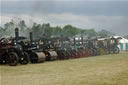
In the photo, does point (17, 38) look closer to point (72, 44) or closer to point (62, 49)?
point (62, 49)

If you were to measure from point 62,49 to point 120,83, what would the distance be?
1266 cm

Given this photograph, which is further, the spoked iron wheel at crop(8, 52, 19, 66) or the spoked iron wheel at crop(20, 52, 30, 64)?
the spoked iron wheel at crop(20, 52, 30, 64)

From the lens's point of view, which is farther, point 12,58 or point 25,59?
point 25,59

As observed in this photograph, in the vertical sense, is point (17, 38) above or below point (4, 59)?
above

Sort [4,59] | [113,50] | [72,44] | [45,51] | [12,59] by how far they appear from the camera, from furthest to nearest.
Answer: [113,50] < [72,44] < [45,51] < [4,59] < [12,59]

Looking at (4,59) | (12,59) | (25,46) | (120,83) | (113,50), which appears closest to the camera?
(120,83)

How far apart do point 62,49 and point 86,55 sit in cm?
415

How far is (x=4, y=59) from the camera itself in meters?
14.6

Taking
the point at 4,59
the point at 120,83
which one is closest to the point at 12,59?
the point at 4,59

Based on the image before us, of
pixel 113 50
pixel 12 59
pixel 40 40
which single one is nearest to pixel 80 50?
pixel 40 40

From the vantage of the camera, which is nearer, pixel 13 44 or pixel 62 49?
pixel 13 44

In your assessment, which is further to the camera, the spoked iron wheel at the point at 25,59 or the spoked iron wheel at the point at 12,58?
Answer: the spoked iron wheel at the point at 25,59

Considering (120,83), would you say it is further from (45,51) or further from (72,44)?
(72,44)

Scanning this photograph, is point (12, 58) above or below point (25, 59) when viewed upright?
above
